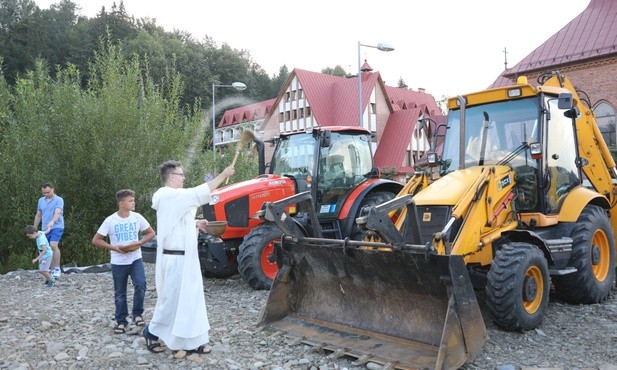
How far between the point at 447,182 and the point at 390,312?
1708 millimetres

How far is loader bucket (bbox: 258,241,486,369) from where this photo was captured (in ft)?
15.9

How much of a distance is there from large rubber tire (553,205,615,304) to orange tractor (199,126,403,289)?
301cm

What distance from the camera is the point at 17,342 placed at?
5.89m

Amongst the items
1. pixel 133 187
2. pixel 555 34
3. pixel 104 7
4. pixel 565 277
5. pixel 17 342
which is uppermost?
pixel 104 7

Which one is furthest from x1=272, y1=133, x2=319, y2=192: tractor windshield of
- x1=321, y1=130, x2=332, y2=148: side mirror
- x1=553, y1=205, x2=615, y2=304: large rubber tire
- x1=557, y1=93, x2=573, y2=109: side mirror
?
x1=553, y1=205, x2=615, y2=304: large rubber tire

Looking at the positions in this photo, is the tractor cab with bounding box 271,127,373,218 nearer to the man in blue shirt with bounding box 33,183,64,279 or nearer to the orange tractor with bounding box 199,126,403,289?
the orange tractor with bounding box 199,126,403,289

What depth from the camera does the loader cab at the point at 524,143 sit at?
688 centimetres

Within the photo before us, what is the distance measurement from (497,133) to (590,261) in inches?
72.2

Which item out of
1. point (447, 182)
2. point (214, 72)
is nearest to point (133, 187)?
point (447, 182)

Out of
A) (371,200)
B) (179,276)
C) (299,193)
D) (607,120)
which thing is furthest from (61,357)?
(607,120)

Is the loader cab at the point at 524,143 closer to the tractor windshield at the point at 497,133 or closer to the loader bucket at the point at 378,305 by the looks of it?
the tractor windshield at the point at 497,133

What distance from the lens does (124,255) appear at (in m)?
6.14

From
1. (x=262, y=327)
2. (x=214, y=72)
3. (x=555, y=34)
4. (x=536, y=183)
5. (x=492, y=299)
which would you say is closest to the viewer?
(x=492, y=299)

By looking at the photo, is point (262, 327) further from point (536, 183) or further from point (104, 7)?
point (104, 7)
